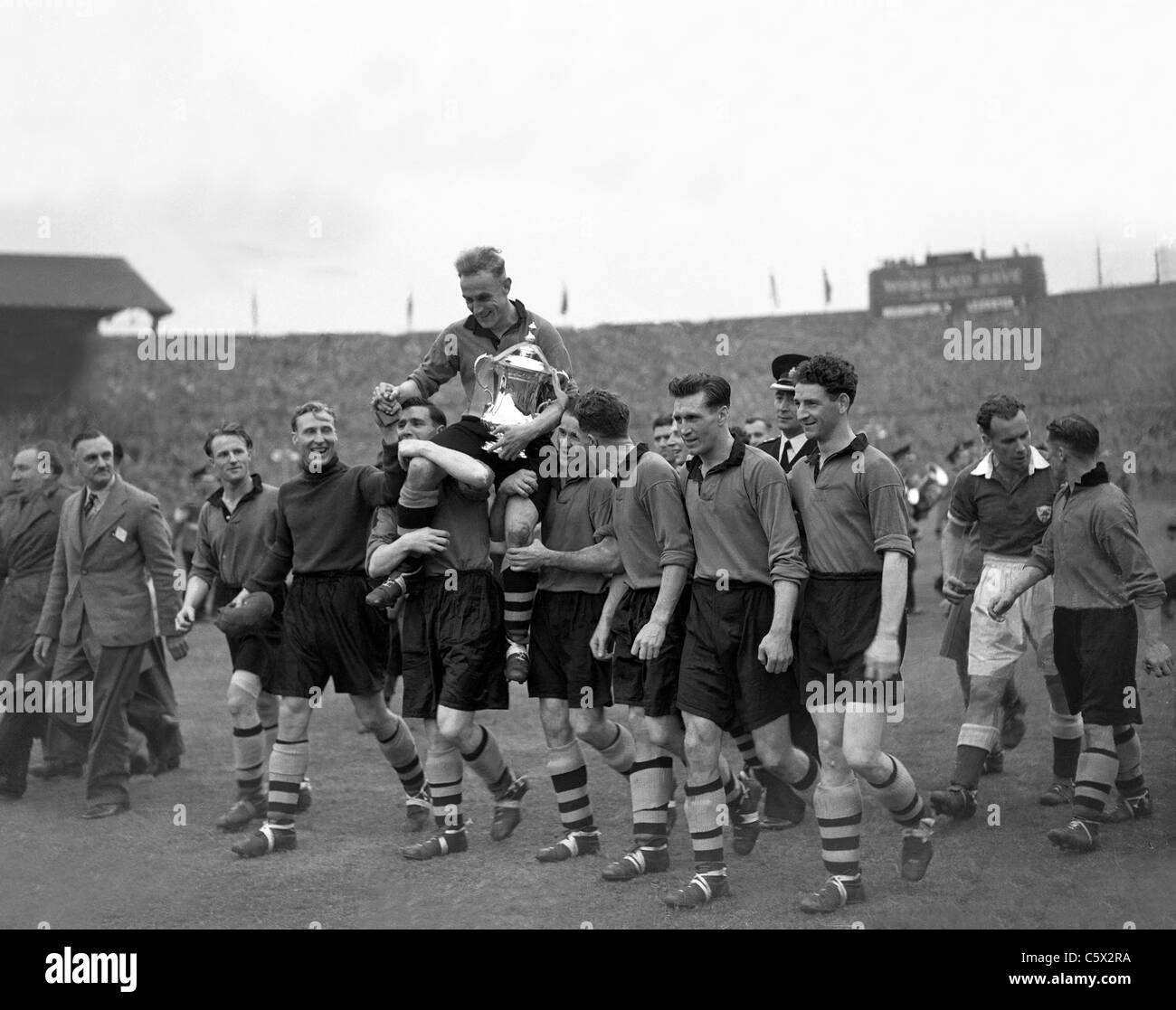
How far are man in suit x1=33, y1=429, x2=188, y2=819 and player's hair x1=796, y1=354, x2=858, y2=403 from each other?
455 cm

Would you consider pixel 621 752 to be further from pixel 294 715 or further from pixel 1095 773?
pixel 1095 773

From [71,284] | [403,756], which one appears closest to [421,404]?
[403,756]

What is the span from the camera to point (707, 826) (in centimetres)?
548

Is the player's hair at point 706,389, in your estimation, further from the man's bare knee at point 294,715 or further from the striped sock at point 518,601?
the man's bare knee at point 294,715

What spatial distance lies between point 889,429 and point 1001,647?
93.0 ft

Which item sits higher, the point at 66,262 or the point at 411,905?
the point at 66,262

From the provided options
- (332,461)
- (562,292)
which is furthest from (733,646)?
(562,292)

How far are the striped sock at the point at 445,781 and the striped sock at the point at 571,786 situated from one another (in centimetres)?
52

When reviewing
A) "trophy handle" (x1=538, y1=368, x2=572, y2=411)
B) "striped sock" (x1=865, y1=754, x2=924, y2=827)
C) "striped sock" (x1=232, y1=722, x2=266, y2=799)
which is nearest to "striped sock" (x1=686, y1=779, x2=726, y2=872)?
"striped sock" (x1=865, y1=754, x2=924, y2=827)

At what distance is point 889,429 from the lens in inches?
1353

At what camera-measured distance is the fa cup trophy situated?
245 inches

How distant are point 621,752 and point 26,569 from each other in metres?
5.06

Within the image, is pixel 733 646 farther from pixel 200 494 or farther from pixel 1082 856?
pixel 200 494

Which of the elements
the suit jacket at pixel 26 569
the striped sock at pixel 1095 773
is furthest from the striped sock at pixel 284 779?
the striped sock at pixel 1095 773
